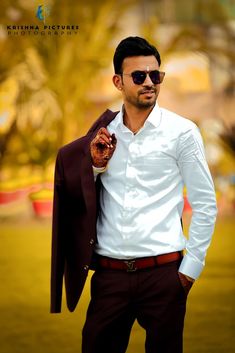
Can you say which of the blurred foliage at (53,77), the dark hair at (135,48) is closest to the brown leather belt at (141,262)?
the dark hair at (135,48)

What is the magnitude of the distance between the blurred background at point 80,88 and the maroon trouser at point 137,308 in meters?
2.92

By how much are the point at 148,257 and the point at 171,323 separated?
0.20m

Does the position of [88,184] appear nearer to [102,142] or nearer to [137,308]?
[102,142]

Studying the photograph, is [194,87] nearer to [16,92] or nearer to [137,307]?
[16,92]

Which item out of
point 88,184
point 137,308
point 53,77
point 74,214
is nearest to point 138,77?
point 88,184

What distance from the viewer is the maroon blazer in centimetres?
240

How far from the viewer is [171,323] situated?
238cm

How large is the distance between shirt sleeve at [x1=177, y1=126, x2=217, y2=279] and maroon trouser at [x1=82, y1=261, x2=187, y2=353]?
2.2 inches

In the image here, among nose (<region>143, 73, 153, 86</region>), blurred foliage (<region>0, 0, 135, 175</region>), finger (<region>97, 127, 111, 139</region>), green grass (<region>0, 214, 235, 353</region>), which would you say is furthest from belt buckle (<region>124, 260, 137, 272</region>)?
blurred foliage (<region>0, 0, 135, 175</region>)

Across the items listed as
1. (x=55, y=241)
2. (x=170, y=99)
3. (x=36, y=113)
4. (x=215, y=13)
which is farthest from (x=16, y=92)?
(x=55, y=241)

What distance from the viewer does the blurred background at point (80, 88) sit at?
5574 mm

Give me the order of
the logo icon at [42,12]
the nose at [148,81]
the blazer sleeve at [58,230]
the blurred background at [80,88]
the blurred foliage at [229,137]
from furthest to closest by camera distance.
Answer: the blurred foliage at [229,137], the blurred background at [80,88], the logo icon at [42,12], the blazer sleeve at [58,230], the nose at [148,81]

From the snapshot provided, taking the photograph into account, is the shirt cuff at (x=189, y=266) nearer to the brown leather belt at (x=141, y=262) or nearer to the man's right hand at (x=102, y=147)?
the brown leather belt at (x=141, y=262)

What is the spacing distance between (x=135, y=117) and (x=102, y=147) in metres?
0.13
